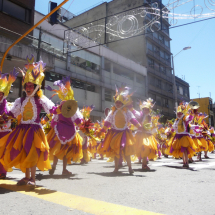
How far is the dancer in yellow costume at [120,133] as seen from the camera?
570 cm

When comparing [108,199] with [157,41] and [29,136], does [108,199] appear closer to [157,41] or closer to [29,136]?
[29,136]

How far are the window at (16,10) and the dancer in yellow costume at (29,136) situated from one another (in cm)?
1484

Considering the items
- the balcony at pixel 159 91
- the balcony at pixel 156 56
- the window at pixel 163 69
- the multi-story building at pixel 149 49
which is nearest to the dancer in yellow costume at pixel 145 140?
the multi-story building at pixel 149 49

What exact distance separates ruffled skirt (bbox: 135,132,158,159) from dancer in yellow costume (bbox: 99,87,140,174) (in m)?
0.90

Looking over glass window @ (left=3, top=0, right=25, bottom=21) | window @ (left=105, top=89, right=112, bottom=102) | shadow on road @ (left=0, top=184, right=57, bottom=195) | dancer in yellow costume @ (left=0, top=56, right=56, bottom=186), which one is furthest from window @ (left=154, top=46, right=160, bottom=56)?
shadow on road @ (left=0, top=184, right=57, bottom=195)

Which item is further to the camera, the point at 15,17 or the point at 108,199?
the point at 15,17

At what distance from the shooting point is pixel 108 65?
1125 inches

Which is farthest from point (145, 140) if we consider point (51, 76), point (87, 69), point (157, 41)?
point (157, 41)

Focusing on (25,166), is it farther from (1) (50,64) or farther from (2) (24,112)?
(1) (50,64)

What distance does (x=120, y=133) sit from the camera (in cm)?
Answer: 589

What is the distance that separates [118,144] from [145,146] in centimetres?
128

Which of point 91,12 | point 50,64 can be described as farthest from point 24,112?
point 91,12

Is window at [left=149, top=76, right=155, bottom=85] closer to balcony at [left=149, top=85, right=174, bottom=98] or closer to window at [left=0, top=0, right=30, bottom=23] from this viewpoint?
balcony at [left=149, top=85, right=174, bottom=98]

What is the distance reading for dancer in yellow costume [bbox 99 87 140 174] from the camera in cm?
570
